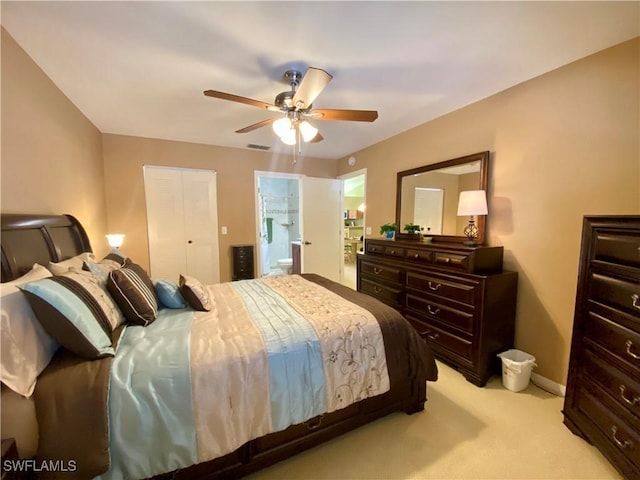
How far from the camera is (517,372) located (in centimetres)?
204

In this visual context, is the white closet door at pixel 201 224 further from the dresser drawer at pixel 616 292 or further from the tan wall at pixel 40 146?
the dresser drawer at pixel 616 292

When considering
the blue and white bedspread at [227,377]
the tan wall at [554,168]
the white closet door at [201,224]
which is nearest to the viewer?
the blue and white bedspread at [227,377]

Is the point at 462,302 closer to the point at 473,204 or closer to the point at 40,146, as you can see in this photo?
the point at 473,204

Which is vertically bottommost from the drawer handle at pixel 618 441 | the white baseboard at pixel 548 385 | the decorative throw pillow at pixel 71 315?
the white baseboard at pixel 548 385

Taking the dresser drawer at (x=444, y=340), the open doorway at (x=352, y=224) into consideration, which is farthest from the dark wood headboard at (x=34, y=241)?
the open doorway at (x=352, y=224)

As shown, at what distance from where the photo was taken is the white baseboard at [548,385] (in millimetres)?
2013

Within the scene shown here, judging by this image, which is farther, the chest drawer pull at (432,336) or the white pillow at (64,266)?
the chest drawer pull at (432,336)

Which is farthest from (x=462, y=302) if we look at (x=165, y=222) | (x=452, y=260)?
(x=165, y=222)

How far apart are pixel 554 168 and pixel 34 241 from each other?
3580 millimetres

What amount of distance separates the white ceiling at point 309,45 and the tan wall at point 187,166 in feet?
3.38

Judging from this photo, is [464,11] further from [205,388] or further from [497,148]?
[205,388]

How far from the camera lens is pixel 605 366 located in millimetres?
1435

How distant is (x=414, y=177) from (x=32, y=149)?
338cm

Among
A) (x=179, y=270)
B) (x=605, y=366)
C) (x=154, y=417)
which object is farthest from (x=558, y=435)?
(x=179, y=270)
